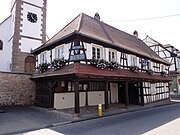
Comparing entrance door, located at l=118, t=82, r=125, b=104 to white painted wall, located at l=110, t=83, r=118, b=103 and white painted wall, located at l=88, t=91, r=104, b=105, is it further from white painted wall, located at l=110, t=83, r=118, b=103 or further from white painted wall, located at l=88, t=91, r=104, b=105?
white painted wall, located at l=88, t=91, r=104, b=105

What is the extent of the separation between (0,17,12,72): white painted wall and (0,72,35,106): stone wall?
3.77 meters

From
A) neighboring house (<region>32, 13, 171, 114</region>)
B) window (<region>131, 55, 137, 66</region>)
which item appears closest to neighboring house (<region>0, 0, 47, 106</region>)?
neighboring house (<region>32, 13, 171, 114</region>)

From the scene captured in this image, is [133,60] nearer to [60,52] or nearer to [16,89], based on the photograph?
[60,52]

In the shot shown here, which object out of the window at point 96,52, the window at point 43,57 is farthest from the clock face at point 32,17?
the window at point 96,52

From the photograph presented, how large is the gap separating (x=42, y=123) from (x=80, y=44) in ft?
16.6

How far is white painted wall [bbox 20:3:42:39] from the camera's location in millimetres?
18203

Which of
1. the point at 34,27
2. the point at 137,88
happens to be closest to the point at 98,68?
the point at 137,88

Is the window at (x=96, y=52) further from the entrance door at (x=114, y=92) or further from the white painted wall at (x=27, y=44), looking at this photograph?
the white painted wall at (x=27, y=44)

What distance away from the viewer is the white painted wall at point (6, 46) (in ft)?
60.8

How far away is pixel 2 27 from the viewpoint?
65.0ft

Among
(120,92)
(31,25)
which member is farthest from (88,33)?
(31,25)

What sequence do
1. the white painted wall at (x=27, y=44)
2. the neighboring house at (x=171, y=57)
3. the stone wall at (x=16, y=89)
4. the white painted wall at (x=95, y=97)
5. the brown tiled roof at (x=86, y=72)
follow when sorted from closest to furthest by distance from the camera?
1. the brown tiled roof at (x=86, y=72)
2. the stone wall at (x=16, y=89)
3. the white painted wall at (x=95, y=97)
4. the white painted wall at (x=27, y=44)
5. the neighboring house at (x=171, y=57)

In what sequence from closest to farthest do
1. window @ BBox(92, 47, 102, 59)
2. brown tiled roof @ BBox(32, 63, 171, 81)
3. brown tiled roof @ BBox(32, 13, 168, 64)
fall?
brown tiled roof @ BBox(32, 63, 171, 81) → brown tiled roof @ BBox(32, 13, 168, 64) → window @ BBox(92, 47, 102, 59)

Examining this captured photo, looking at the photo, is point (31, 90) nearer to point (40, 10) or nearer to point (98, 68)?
point (98, 68)
